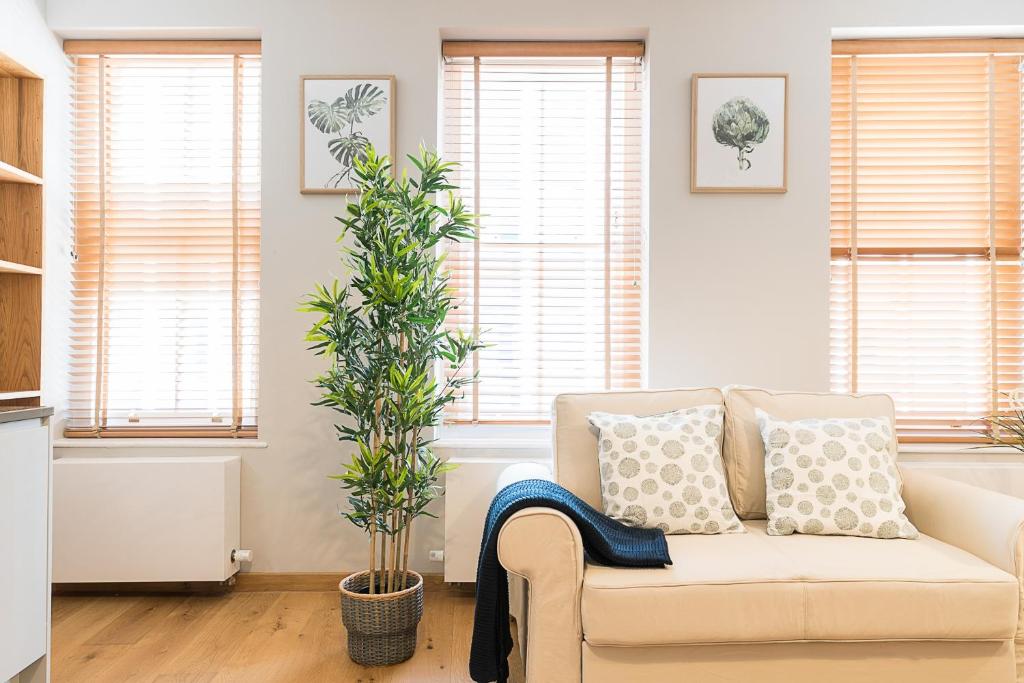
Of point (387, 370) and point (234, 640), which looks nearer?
point (387, 370)

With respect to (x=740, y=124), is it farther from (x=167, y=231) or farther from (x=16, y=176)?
(x=16, y=176)

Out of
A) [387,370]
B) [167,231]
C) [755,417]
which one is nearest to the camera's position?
[387,370]

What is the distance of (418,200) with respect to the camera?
2.33 m

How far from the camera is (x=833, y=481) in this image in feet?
7.17

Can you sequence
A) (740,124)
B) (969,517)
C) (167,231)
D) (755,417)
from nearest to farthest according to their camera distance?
(969,517), (755,417), (740,124), (167,231)

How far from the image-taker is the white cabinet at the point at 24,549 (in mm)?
1826

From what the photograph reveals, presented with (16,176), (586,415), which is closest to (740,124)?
(586,415)

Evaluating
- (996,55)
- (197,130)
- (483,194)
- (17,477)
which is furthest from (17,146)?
(996,55)

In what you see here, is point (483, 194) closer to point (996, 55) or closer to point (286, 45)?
point (286, 45)

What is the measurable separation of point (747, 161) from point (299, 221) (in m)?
1.98

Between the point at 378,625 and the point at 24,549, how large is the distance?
106 cm

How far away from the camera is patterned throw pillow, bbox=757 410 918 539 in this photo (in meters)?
2.15

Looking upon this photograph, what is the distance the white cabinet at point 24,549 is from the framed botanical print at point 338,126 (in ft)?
4.77

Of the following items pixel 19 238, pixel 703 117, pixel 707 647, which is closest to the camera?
pixel 707 647
